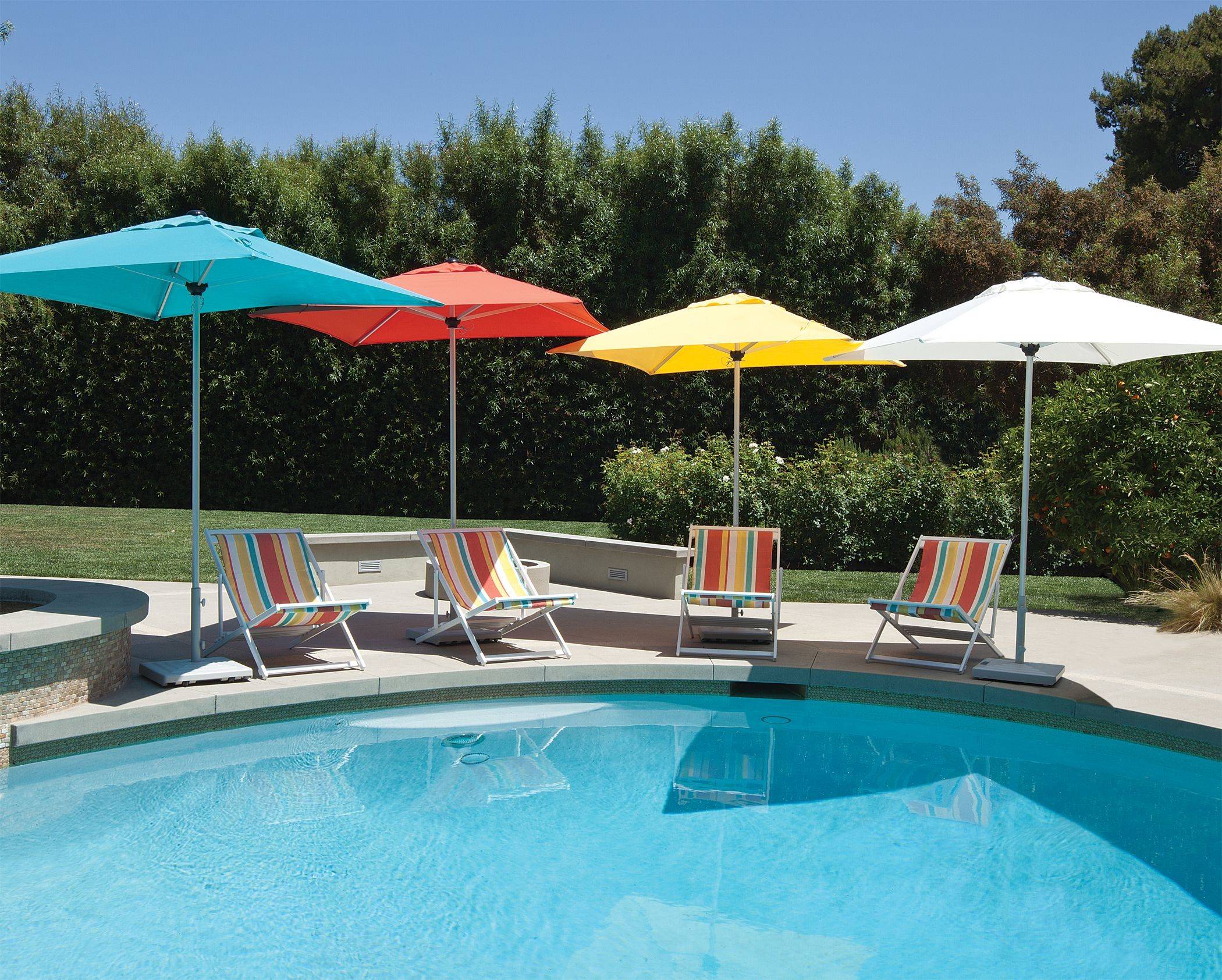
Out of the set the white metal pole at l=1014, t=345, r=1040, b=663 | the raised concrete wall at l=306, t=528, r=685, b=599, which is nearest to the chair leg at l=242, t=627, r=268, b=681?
the raised concrete wall at l=306, t=528, r=685, b=599

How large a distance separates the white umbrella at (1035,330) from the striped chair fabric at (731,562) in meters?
1.45

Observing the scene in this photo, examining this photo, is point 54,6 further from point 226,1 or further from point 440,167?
point 440,167

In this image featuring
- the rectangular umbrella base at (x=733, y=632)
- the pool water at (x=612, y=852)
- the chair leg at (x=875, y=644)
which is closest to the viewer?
the pool water at (x=612, y=852)

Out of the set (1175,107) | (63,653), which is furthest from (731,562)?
(1175,107)

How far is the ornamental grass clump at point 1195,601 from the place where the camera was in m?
Answer: 7.86

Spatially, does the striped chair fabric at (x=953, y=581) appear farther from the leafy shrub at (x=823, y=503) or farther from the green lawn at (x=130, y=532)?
the green lawn at (x=130, y=532)

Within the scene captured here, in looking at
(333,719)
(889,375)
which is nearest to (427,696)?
(333,719)

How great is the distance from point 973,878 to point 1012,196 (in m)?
15.8

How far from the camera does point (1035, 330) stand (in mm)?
5582

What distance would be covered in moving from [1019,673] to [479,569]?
141 inches

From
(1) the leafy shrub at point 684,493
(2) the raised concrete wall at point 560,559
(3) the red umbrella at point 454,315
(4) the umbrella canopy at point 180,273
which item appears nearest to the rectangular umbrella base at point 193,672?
(3) the red umbrella at point 454,315

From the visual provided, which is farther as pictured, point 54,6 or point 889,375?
point 54,6

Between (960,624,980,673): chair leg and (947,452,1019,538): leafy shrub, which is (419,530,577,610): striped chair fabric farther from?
(947,452,1019,538): leafy shrub

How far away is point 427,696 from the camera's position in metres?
6.27
